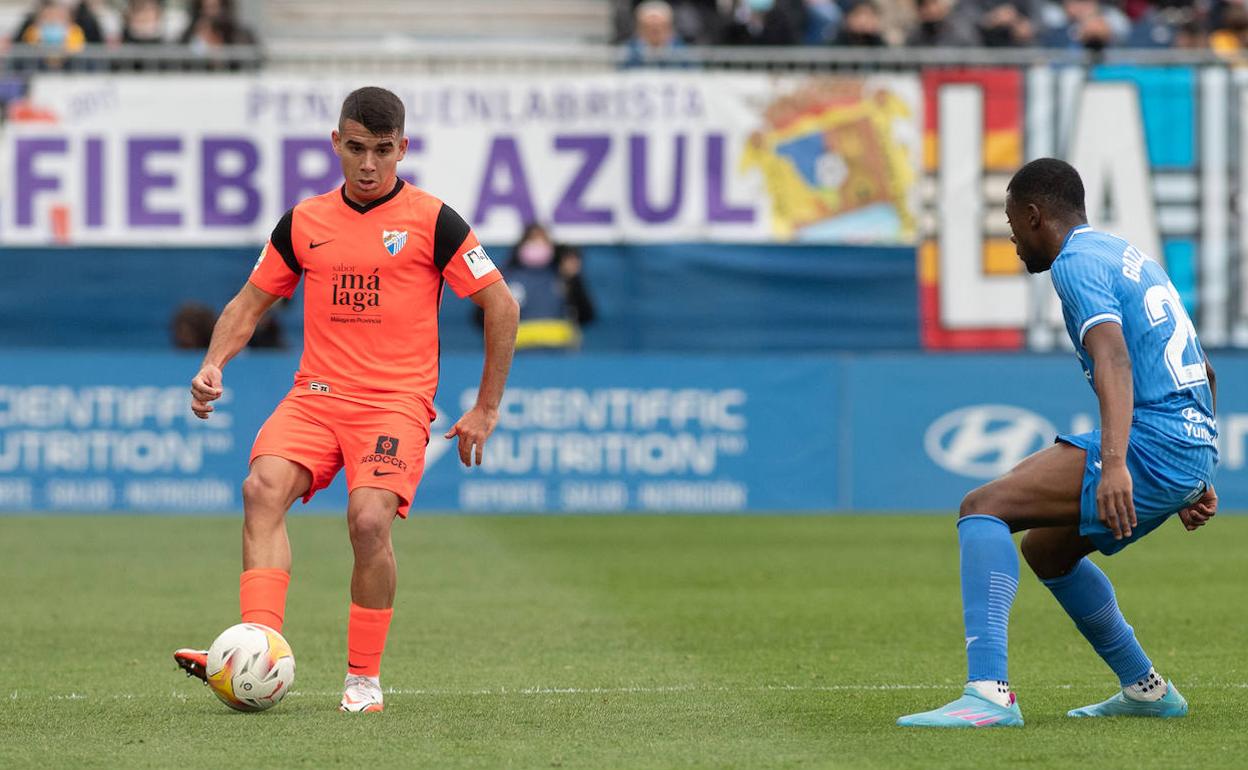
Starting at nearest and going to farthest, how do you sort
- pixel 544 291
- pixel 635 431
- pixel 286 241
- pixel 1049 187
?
pixel 1049 187, pixel 286 241, pixel 635 431, pixel 544 291

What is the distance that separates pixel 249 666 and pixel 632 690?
1599 millimetres

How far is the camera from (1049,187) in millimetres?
6824

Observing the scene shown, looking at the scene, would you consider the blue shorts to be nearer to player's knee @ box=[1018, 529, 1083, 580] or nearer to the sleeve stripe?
player's knee @ box=[1018, 529, 1083, 580]

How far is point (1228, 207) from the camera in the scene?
1934 cm

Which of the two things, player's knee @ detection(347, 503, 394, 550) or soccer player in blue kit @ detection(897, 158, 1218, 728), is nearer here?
soccer player in blue kit @ detection(897, 158, 1218, 728)

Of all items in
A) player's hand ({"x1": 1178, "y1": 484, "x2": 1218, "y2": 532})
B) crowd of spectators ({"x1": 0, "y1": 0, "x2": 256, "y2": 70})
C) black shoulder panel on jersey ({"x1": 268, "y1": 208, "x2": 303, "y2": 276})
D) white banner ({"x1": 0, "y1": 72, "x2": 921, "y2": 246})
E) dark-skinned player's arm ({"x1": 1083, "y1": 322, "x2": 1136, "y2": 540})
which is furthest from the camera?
crowd of spectators ({"x1": 0, "y1": 0, "x2": 256, "y2": 70})

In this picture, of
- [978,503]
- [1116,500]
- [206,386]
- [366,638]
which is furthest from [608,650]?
[1116,500]

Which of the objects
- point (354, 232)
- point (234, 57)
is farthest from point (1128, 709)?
point (234, 57)

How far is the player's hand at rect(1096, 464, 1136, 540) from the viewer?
643 cm

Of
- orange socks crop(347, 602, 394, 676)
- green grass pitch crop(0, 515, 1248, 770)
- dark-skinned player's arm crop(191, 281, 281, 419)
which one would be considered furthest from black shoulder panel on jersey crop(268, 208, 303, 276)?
green grass pitch crop(0, 515, 1248, 770)

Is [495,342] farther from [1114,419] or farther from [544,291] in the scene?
[544,291]

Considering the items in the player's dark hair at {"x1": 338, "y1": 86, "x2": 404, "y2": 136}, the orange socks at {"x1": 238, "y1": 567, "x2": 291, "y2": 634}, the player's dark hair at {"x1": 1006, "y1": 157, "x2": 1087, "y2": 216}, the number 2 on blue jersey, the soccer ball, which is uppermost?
the player's dark hair at {"x1": 338, "y1": 86, "x2": 404, "y2": 136}

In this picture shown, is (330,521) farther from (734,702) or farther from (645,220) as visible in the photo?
(734,702)

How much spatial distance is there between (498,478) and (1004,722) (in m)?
10.7
